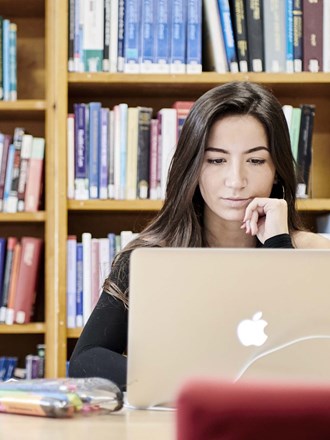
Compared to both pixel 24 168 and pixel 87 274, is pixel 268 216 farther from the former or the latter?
pixel 24 168

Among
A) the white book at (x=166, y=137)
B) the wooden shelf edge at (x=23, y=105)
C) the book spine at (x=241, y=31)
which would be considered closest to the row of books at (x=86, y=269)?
the white book at (x=166, y=137)

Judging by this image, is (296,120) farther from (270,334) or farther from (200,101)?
(270,334)

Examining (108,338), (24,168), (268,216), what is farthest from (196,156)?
(24,168)

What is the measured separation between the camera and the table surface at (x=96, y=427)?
1.08 m

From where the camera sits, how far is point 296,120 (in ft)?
9.50

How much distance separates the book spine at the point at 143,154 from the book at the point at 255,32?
0.37 meters

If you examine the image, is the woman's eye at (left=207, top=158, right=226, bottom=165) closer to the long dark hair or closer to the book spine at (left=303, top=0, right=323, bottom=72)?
the long dark hair

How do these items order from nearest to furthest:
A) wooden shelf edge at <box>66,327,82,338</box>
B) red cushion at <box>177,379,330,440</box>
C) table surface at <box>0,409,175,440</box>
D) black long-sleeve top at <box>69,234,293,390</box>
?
red cushion at <box>177,379,330,440</box>, table surface at <box>0,409,175,440</box>, black long-sleeve top at <box>69,234,293,390</box>, wooden shelf edge at <box>66,327,82,338</box>

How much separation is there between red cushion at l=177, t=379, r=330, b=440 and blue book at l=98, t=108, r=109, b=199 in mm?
2232

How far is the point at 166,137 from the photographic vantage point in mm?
2854

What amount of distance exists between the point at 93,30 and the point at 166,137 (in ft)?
1.32

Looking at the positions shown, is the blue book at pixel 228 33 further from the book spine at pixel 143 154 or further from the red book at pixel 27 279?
the red book at pixel 27 279

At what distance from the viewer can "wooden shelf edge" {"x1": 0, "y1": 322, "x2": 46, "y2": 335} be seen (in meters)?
2.86

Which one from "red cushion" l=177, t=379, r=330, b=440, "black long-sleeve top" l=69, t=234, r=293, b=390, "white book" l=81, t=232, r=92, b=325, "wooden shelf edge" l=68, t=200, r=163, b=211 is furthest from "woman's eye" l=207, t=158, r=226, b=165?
"red cushion" l=177, t=379, r=330, b=440
